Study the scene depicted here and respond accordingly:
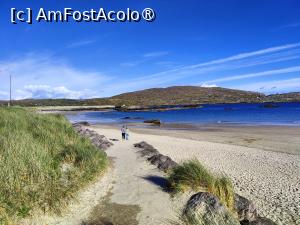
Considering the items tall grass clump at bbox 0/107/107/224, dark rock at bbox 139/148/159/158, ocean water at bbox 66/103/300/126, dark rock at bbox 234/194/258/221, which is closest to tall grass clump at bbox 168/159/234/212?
dark rock at bbox 234/194/258/221

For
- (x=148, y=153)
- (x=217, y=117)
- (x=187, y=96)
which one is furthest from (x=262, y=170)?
(x=187, y=96)

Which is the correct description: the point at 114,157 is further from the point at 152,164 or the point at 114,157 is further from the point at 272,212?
the point at 272,212

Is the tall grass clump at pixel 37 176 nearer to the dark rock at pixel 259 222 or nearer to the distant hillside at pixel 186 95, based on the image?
the dark rock at pixel 259 222

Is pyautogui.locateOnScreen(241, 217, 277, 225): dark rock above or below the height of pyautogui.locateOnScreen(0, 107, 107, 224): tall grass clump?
below

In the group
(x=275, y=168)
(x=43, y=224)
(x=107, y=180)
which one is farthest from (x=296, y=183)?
(x=43, y=224)

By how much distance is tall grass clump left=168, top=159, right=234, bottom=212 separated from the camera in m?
8.02

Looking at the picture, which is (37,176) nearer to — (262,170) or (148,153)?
(148,153)

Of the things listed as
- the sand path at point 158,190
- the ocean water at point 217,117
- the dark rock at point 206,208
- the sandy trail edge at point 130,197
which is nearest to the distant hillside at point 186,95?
the ocean water at point 217,117

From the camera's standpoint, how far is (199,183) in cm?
834

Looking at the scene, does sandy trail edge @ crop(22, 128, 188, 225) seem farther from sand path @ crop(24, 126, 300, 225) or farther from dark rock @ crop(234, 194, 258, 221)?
dark rock @ crop(234, 194, 258, 221)

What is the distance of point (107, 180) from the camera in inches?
382

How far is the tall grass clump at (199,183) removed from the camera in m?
8.02

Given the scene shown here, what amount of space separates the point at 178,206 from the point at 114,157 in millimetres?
6578

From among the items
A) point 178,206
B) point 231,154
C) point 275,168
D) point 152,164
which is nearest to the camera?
point 178,206
